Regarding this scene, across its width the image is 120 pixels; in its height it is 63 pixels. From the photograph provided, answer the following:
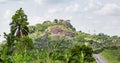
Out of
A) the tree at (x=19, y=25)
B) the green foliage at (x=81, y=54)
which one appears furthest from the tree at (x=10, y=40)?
the green foliage at (x=81, y=54)

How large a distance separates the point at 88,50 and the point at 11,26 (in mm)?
35896

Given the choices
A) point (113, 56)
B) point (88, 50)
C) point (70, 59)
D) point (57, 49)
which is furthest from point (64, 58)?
point (113, 56)

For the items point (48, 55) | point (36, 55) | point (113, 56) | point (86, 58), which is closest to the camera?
point (48, 55)

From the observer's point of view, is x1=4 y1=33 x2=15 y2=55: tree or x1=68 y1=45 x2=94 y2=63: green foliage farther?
x1=68 y1=45 x2=94 y2=63: green foliage

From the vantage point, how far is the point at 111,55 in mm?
173750

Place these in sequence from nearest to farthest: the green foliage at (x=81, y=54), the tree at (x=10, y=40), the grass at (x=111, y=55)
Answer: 1. the tree at (x=10, y=40)
2. the green foliage at (x=81, y=54)
3. the grass at (x=111, y=55)

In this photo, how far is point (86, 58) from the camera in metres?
133

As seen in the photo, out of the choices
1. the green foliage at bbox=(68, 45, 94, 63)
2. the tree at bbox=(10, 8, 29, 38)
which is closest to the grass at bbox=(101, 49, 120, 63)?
the green foliage at bbox=(68, 45, 94, 63)

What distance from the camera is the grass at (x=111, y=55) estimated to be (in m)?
164

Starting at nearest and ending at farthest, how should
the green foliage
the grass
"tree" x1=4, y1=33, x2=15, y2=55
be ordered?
"tree" x1=4, y1=33, x2=15, y2=55 → the green foliage → the grass

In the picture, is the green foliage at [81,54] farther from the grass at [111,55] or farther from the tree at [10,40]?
the grass at [111,55]

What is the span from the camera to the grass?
164 metres

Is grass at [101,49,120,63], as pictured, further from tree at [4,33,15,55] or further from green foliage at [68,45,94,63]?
tree at [4,33,15,55]

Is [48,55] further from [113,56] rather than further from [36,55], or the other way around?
[113,56]
